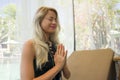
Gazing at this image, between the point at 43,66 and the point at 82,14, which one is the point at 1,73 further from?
the point at 82,14

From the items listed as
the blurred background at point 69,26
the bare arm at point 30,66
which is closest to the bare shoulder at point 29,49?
the bare arm at point 30,66

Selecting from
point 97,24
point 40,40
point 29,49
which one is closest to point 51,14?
point 40,40

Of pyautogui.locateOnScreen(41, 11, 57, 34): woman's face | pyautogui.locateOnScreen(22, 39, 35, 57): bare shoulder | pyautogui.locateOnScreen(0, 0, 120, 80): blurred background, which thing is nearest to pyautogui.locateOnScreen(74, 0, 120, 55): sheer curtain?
pyautogui.locateOnScreen(0, 0, 120, 80): blurred background

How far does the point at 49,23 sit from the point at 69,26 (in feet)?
2.98

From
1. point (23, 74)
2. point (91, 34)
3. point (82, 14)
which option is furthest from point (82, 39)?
point (23, 74)

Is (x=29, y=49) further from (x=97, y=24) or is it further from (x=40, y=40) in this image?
(x=97, y=24)

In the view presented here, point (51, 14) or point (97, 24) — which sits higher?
point (51, 14)

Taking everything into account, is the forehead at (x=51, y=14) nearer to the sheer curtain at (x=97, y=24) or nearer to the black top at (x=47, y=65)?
the black top at (x=47, y=65)

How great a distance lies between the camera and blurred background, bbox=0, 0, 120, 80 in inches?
82.8

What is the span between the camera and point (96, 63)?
5.69ft

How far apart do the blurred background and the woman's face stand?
77cm

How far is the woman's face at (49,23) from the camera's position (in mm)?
1454

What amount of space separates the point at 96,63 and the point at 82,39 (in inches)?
23.0

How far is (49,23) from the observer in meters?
1.46
